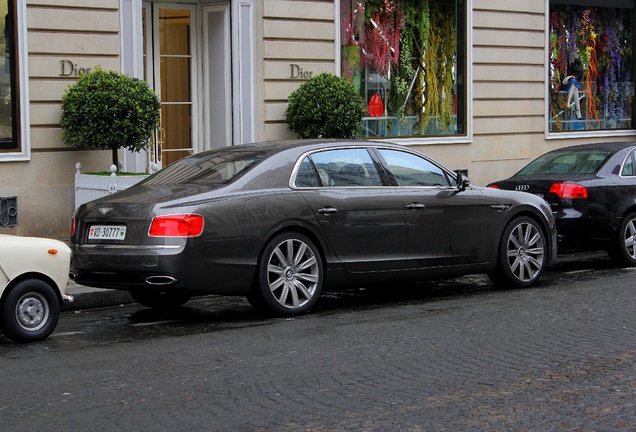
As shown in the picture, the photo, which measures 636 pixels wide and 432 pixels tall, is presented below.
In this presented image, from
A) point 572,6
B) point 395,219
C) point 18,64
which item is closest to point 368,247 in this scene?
point 395,219

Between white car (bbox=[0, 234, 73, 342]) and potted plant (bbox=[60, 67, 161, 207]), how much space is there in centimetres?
587

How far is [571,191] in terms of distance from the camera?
13.6 meters

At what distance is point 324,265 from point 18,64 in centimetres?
693

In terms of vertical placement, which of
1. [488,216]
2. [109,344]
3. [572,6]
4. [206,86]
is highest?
[572,6]

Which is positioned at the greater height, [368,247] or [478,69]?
[478,69]

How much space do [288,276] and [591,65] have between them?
15.3 metres

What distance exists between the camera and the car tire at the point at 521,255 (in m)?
12.0

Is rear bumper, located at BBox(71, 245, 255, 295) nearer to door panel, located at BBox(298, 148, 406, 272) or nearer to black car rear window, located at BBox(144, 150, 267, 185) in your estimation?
black car rear window, located at BBox(144, 150, 267, 185)

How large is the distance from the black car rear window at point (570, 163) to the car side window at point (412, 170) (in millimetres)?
3220

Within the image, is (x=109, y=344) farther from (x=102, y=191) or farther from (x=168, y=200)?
(x=102, y=191)

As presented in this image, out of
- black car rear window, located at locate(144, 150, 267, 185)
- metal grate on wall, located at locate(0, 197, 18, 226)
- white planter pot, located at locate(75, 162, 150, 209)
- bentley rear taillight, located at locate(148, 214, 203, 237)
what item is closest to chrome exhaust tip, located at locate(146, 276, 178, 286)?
bentley rear taillight, located at locate(148, 214, 203, 237)

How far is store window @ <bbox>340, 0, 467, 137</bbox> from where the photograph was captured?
19938 mm

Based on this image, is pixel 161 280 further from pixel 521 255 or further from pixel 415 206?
pixel 521 255

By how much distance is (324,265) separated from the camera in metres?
10.5
